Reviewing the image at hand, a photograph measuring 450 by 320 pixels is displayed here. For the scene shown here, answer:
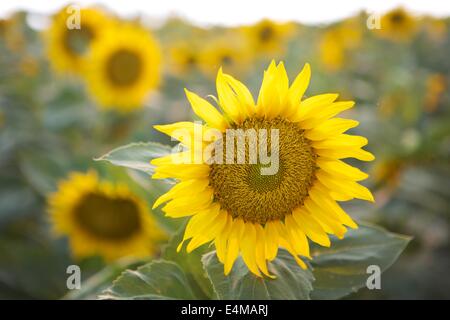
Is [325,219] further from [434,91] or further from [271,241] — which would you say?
[434,91]

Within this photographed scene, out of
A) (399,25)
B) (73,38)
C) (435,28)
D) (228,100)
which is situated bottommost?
(228,100)

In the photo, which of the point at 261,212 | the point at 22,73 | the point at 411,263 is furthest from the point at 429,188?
the point at 22,73

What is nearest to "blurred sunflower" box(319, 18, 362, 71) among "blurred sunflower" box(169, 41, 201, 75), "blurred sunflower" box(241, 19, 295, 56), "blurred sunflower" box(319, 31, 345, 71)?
"blurred sunflower" box(319, 31, 345, 71)

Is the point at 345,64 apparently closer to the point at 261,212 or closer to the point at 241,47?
the point at 241,47

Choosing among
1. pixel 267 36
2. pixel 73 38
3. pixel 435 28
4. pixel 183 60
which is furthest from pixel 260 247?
pixel 435 28

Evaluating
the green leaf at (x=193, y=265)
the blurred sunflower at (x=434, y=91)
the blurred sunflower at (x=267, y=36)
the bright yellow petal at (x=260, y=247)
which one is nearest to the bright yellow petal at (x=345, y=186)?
the bright yellow petal at (x=260, y=247)

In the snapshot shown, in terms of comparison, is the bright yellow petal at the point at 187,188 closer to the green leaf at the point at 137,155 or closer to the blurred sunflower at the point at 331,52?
the green leaf at the point at 137,155

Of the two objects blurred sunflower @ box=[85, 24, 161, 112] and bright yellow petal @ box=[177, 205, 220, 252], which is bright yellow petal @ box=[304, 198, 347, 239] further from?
blurred sunflower @ box=[85, 24, 161, 112]
